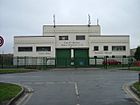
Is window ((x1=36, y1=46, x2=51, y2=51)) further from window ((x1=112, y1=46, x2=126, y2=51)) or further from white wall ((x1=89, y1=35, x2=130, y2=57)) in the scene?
window ((x1=112, y1=46, x2=126, y2=51))

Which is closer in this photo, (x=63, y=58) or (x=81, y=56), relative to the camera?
(x=63, y=58)

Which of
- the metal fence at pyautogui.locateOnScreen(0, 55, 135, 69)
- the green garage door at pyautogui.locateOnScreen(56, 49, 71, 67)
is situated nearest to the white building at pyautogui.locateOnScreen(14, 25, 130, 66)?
the green garage door at pyautogui.locateOnScreen(56, 49, 71, 67)

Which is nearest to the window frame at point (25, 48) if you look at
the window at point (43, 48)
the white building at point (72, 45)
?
the white building at point (72, 45)

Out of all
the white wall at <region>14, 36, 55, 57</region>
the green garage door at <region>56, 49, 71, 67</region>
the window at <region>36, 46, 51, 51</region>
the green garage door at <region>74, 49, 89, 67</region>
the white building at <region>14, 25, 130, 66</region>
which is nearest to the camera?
the green garage door at <region>56, 49, 71, 67</region>

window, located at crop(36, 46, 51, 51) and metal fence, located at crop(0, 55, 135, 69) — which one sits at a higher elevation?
window, located at crop(36, 46, 51, 51)

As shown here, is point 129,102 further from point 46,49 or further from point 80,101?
point 46,49

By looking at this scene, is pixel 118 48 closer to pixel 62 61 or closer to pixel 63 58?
pixel 63 58

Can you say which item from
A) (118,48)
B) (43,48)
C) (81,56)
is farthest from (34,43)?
(118,48)

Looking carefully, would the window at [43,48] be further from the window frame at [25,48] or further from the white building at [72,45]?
the window frame at [25,48]

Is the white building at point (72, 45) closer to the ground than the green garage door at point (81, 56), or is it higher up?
→ higher up

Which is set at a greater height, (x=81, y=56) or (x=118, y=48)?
(x=118, y=48)

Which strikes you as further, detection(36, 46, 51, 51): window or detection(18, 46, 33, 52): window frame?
detection(18, 46, 33, 52): window frame

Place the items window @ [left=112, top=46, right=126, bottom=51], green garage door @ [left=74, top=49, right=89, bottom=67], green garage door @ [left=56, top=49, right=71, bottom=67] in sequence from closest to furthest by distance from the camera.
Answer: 1. green garage door @ [left=56, top=49, right=71, bottom=67]
2. green garage door @ [left=74, top=49, right=89, bottom=67]
3. window @ [left=112, top=46, right=126, bottom=51]

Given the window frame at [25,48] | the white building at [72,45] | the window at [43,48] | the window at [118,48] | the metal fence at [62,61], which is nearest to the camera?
the metal fence at [62,61]
